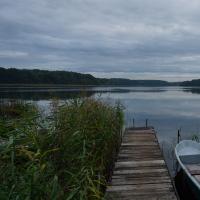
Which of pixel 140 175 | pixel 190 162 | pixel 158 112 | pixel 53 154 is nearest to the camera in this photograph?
pixel 53 154

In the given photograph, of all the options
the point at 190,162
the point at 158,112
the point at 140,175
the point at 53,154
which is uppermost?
the point at 53,154

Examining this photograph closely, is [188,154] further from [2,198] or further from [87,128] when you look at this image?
[2,198]

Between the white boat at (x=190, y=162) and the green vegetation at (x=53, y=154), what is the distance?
175cm

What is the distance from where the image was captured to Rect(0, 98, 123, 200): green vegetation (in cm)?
402

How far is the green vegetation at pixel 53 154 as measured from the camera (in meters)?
4.02

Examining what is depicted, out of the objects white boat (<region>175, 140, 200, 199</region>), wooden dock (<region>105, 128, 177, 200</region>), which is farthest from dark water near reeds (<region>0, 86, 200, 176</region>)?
wooden dock (<region>105, 128, 177, 200</region>)

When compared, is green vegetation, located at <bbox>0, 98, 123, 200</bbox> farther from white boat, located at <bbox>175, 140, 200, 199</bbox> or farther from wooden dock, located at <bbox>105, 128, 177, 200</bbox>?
white boat, located at <bbox>175, 140, 200, 199</bbox>

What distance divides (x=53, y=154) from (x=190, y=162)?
18.2 feet

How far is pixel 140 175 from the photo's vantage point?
7.80 meters

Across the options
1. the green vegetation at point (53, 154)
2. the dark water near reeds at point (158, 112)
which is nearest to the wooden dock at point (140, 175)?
the green vegetation at point (53, 154)

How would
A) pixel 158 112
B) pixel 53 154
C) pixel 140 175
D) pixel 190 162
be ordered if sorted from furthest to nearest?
pixel 158 112 < pixel 190 162 < pixel 140 175 < pixel 53 154

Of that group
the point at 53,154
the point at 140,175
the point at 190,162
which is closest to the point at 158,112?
the point at 190,162

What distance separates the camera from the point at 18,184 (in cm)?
395

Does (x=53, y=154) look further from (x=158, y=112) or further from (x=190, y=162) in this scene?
(x=158, y=112)
